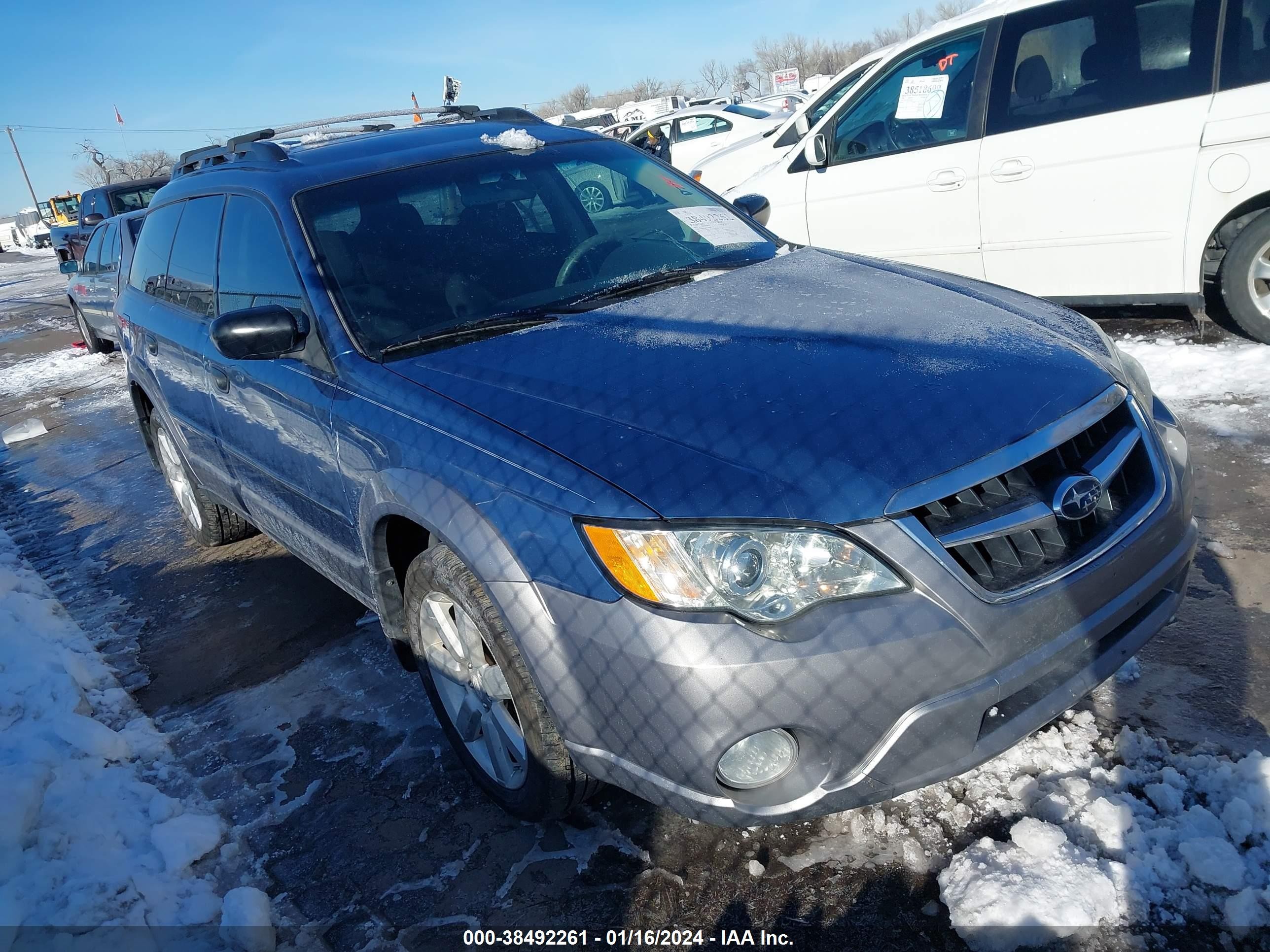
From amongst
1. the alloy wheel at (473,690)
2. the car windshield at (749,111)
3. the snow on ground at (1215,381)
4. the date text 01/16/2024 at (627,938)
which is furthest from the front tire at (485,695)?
the car windshield at (749,111)

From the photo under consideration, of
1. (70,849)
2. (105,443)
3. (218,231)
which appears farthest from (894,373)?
(105,443)

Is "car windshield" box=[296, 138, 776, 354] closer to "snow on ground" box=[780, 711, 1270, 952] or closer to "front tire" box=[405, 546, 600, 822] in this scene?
"front tire" box=[405, 546, 600, 822]

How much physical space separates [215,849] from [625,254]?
216cm

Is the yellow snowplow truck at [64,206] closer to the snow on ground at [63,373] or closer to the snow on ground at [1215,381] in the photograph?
the snow on ground at [63,373]

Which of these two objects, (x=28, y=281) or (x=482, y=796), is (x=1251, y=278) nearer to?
(x=482, y=796)

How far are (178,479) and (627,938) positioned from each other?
3.87m

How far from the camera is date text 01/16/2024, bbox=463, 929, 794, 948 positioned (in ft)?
6.64

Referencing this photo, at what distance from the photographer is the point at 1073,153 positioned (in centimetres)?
492

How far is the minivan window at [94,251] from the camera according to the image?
10070 millimetres

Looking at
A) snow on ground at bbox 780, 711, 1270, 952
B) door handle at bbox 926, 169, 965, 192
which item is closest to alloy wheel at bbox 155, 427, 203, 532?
snow on ground at bbox 780, 711, 1270, 952

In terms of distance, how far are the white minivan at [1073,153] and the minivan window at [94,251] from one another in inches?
316

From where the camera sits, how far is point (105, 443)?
24.3ft

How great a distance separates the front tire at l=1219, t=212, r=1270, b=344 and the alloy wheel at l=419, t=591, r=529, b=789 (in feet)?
14.3

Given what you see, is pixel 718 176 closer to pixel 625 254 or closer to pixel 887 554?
pixel 625 254
